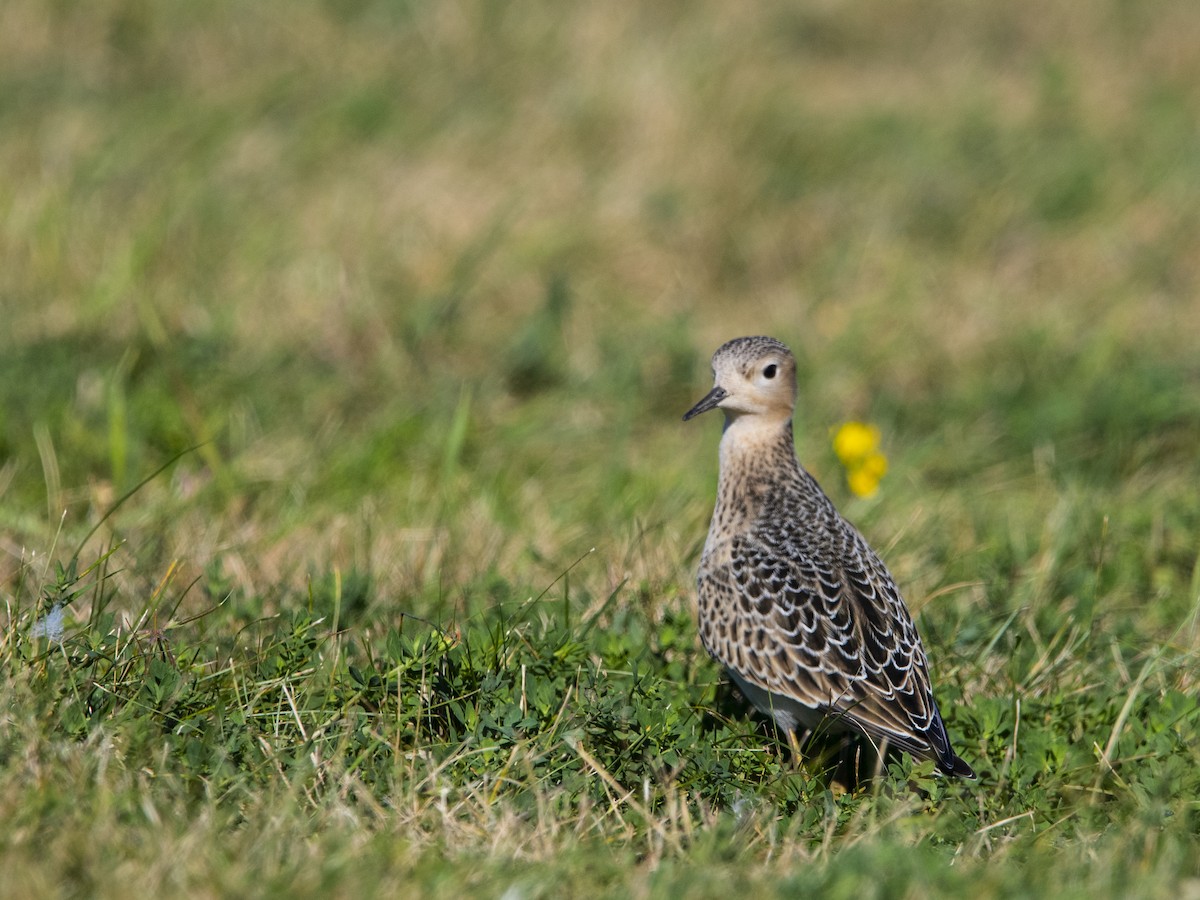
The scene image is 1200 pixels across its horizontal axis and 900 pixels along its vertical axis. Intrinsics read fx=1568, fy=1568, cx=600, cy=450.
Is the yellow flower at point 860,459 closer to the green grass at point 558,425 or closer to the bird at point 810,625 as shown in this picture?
the green grass at point 558,425

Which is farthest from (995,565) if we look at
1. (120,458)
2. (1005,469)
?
(120,458)

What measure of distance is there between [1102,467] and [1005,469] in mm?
431

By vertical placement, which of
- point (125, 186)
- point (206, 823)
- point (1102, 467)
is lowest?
point (1102, 467)

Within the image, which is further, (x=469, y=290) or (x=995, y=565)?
(x=469, y=290)

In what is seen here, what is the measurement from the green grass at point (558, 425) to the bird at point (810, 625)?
18cm

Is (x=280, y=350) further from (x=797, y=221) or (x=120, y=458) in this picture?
(x=797, y=221)

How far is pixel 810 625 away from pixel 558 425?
2.72 m

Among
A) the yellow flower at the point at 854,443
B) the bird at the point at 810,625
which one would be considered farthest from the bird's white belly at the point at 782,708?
the yellow flower at the point at 854,443

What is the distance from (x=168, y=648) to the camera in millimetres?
4148

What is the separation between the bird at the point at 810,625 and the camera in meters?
4.23

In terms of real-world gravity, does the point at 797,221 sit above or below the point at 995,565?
above

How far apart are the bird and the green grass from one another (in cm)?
18

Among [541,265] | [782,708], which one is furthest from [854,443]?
[541,265]

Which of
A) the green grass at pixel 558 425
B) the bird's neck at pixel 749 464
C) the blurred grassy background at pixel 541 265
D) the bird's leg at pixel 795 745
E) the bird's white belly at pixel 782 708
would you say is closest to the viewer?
the green grass at pixel 558 425
